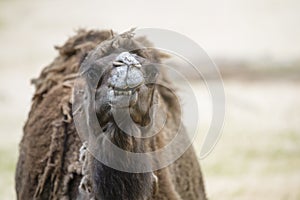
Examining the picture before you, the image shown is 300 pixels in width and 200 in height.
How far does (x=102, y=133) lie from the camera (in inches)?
188

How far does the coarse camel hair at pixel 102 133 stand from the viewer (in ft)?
15.3

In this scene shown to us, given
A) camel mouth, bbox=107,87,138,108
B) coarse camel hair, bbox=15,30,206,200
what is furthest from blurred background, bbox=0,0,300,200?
camel mouth, bbox=107,87,138,108

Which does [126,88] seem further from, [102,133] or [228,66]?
[228,66]

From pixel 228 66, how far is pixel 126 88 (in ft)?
33.1

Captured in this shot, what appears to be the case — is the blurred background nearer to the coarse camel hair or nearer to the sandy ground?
the sandy ground

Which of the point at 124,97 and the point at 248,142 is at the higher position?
the point at 248,142

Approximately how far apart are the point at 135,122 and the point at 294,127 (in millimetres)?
7546

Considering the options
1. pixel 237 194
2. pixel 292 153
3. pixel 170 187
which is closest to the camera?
pixel 170 187

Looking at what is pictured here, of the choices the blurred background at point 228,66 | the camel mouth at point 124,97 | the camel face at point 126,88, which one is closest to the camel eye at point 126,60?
the camel face at point 126,88

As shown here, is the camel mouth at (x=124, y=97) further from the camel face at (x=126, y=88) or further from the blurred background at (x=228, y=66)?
the blurred background at (x=228, y=66)

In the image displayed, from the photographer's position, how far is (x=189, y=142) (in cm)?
645

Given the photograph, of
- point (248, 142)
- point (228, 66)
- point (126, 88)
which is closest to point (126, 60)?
point (126, 88)

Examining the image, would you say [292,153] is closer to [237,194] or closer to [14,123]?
[237,194]

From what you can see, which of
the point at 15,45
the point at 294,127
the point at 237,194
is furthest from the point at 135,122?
the point at 15,45
